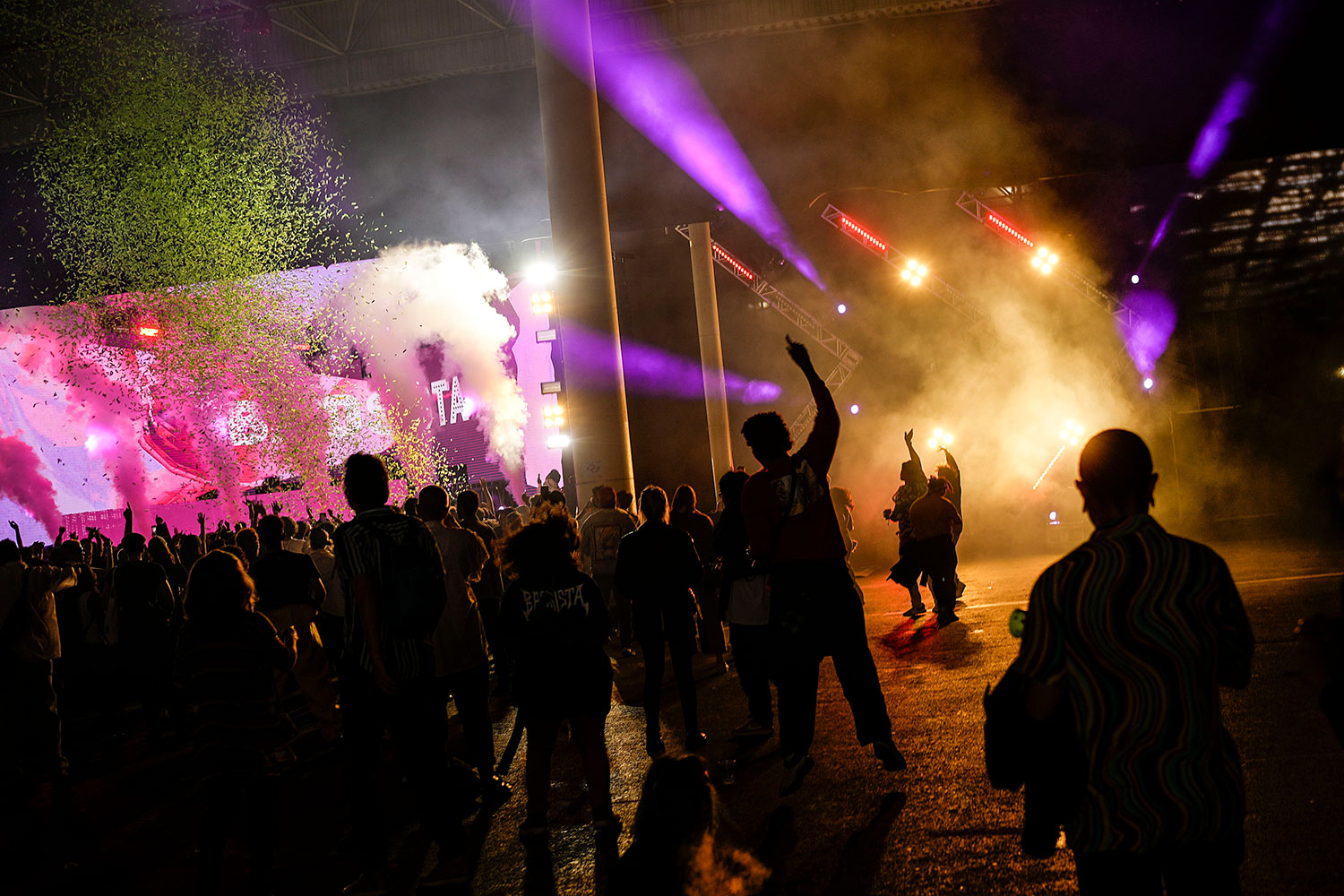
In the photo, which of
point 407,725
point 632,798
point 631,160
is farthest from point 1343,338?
point 407,725

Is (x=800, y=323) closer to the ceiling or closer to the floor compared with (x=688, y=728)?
closer to the ceiling

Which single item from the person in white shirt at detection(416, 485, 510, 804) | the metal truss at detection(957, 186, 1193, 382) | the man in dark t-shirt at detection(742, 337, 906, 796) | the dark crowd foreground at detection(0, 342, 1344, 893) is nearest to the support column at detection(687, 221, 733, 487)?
the metal truss at detection(957, 186, 1193, 382)

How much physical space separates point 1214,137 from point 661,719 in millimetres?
9712

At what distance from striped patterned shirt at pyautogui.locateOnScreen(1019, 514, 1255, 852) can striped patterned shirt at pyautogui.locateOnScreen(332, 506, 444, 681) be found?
278 cm

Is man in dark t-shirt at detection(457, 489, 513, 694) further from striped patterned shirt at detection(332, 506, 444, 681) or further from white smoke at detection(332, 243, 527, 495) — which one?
white smoke at detection(332, 243, 527, 495)

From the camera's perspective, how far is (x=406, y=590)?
13.6ft

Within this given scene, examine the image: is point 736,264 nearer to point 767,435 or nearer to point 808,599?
point 767,435

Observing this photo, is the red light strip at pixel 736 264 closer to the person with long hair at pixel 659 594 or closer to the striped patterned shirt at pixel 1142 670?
the person with long hair at pixel 659 594

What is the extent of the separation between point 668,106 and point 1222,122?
6855mm

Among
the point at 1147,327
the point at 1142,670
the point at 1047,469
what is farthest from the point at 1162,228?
the point at 1142,670

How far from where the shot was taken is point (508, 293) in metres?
32.7

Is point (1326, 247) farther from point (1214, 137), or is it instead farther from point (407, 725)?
point (407, 725)

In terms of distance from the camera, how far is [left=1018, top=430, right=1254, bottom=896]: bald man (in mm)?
2104

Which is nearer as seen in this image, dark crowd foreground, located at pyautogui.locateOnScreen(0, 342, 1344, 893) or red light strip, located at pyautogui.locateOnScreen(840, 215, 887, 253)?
dark crowd foreground, located at pyautogui.locateOnScreen(0, 342, 1344, 893)
